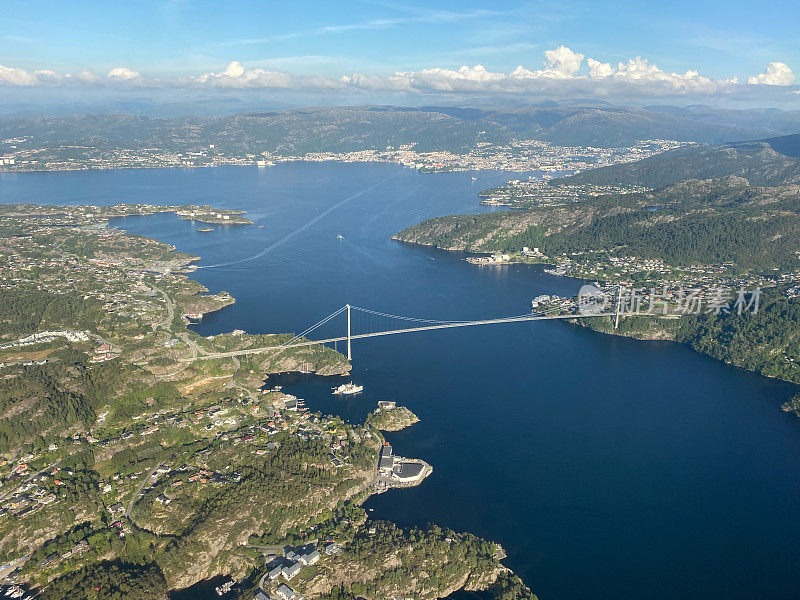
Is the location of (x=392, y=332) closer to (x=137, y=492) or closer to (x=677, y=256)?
(x=137, y=492)

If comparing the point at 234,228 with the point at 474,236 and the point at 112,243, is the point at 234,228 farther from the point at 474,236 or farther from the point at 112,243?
the point at 474,236

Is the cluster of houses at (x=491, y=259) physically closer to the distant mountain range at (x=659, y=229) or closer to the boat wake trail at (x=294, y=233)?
the distant mountain range at (x=659, y=229)

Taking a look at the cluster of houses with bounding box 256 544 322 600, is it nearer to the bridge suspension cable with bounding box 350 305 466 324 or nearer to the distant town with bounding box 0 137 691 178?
the bridge suspension cable with bounding box 350 305 466 324

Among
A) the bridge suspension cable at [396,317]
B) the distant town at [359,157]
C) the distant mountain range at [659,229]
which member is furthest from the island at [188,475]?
the distant town at [359,157]

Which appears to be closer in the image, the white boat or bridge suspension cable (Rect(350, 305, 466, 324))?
the white boat

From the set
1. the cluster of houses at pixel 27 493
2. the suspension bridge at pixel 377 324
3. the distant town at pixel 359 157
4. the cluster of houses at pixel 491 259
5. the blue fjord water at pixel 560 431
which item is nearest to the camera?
the blue fjord water at pixel 560 431

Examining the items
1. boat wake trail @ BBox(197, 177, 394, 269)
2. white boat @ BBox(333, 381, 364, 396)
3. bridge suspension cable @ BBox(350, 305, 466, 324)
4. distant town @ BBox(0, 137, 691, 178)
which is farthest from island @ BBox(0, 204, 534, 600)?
distant town @ BBox(0, 137, 691, 178)
